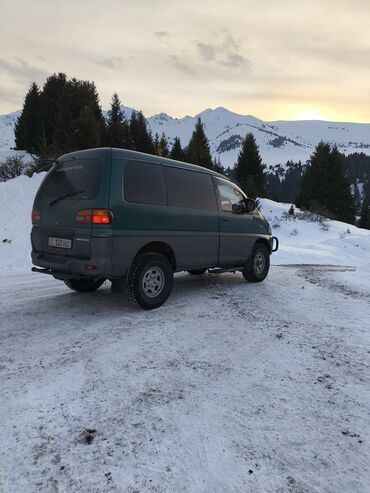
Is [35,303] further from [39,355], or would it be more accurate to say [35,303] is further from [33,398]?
[33,398]

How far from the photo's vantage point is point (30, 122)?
136 feet

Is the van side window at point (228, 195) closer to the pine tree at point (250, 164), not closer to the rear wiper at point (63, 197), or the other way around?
the rear wiper at point (63, 197)

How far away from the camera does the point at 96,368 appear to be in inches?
145

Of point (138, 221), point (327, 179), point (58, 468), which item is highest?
point (327, 179)

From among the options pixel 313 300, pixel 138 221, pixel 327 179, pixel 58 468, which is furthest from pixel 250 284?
pixel 327 179

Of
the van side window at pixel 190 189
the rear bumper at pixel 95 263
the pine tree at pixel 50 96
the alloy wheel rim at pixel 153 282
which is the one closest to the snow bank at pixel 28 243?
the rear bumper at pixel 95 263

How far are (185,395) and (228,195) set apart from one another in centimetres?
462

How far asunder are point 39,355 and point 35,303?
220cm

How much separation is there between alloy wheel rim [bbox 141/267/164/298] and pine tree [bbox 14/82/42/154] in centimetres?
3756

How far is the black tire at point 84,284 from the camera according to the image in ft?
21.5

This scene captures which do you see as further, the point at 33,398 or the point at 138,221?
the point at 138,221

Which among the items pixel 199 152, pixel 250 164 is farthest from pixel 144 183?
pixel 250 164

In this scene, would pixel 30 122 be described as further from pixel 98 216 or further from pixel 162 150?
pixel 98 216

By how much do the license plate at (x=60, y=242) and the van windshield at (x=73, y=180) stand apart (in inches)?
22.2
